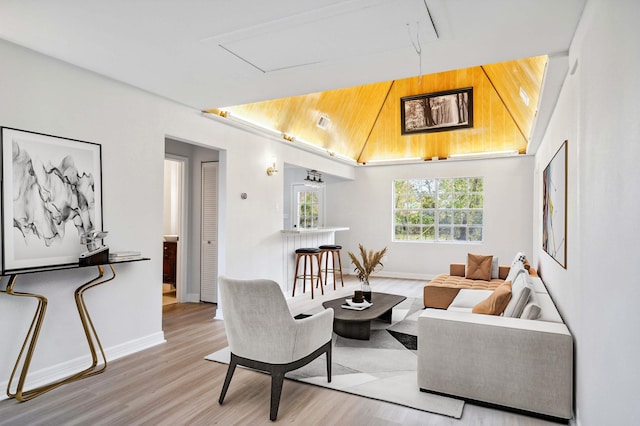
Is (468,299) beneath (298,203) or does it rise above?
beneath

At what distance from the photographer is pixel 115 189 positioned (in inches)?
144

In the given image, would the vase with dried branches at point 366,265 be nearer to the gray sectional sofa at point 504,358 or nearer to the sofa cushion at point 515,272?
the gray sectional sofa at point 504,358

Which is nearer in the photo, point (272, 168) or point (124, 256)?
point (124, 256)

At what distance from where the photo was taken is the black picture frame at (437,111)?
6934 millimetres

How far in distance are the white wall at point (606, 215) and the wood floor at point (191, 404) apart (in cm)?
90

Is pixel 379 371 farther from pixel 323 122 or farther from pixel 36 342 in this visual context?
pixel 323 122

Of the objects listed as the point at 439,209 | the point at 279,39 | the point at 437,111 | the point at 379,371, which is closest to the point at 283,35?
the point at 279,39

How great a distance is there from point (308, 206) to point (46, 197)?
6.87 metres

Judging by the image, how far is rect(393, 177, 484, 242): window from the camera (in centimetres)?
809

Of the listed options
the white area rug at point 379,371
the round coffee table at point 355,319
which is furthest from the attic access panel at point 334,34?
the white area rug at point 379,371

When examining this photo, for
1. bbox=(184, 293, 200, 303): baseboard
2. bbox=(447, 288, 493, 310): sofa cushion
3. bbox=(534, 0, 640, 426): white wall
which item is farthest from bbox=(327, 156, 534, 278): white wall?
bbox=(534, 0, 640, 426): white wall

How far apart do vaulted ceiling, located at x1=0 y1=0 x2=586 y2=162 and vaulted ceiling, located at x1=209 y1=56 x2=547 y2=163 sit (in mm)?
1360

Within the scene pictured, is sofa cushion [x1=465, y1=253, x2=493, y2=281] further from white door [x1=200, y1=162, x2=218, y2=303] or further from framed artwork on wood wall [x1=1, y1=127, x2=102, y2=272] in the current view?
framed artwork on wood wall [x1=1, y1=127, x2=102, y2=272]

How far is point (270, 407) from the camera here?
2.60m
